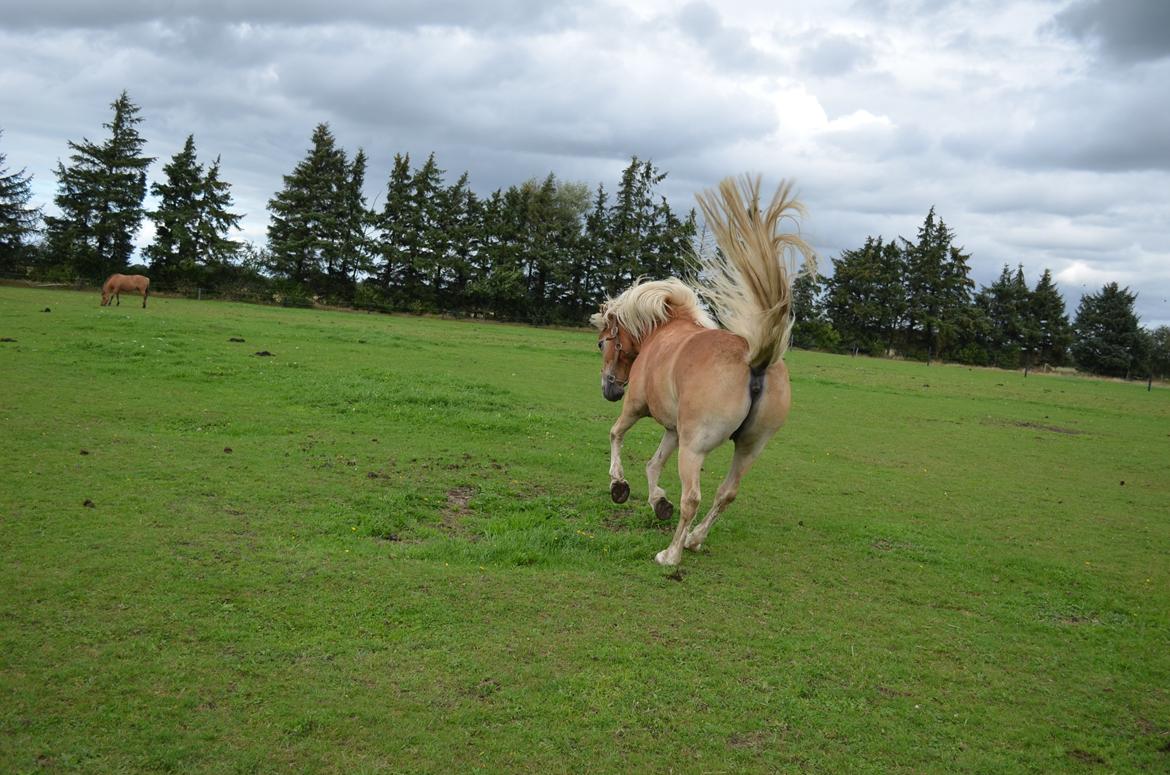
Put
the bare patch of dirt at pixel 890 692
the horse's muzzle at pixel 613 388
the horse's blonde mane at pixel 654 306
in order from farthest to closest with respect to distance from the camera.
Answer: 1. the horse's muzzle at pixel 613 388
2. the horse's blonde mane at pixel 654 306
3. the bare patch of dirt at pixel 890 692

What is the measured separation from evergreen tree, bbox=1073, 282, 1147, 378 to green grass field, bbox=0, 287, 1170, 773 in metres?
65.0

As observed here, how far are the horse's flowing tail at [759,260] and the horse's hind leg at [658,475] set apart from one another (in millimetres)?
1534

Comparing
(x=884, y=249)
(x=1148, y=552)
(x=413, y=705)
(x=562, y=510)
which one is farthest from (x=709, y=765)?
(x=884, y=249)

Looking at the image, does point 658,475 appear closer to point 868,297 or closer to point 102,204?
point 102,204

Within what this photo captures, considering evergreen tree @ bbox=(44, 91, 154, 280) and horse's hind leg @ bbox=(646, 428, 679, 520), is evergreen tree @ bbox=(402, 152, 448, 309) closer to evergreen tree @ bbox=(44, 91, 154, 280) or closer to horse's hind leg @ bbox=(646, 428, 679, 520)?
evergreen tree @ bbox=(44, 91, 154, 280)

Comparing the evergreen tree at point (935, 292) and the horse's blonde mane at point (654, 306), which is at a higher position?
the evergreen tree at point (935, 292)

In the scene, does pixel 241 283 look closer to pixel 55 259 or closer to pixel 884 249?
pixel 55 259

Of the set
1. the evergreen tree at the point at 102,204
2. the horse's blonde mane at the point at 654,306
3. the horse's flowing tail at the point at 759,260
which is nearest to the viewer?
the horse's flowing tail at the point at 759,260

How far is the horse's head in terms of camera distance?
25.5ft

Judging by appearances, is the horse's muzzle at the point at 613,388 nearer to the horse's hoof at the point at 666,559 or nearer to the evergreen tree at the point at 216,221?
the horse's hoof at the point at 666,559

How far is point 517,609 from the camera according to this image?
4750 millimetres

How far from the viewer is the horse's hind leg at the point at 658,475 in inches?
260

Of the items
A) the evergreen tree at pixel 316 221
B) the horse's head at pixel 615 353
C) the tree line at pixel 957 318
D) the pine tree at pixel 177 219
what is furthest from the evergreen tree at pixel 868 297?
the horse's head at pixel 615 353

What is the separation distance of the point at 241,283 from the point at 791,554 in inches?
1901
